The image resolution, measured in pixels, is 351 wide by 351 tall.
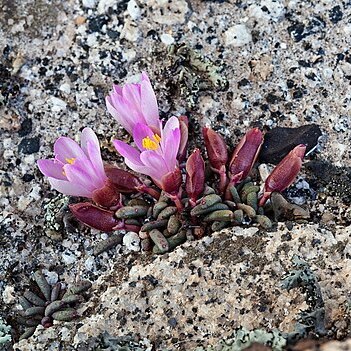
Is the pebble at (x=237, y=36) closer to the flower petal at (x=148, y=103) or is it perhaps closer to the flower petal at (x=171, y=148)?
the flower petal at (x=148, y=103)

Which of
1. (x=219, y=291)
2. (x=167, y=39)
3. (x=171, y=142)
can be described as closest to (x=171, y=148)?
(x=171, y=142)

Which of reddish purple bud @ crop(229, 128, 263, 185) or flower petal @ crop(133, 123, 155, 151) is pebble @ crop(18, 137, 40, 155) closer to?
flower petal @ crop(133, 123, 155, 151)

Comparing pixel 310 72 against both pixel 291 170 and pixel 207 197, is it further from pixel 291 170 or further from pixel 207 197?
pixel 207 197

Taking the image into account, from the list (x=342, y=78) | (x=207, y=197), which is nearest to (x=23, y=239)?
(x=207, y=197)

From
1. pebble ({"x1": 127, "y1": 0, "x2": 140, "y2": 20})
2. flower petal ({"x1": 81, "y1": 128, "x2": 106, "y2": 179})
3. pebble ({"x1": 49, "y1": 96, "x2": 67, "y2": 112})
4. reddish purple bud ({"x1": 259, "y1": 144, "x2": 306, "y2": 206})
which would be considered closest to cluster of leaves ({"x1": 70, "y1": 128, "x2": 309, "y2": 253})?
reddish purple bud ({"x1": 259, "y1": 144, "x2": 306, "y2": 206})

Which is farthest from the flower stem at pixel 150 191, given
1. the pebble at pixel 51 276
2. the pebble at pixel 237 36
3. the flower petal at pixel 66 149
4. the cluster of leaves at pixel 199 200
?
the pebble at pixel 237 36

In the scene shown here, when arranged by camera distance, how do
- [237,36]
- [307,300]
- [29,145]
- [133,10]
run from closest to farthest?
[307,300]
[29,145]
[237,36]
[133,10]

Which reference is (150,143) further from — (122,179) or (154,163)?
(122,179)
